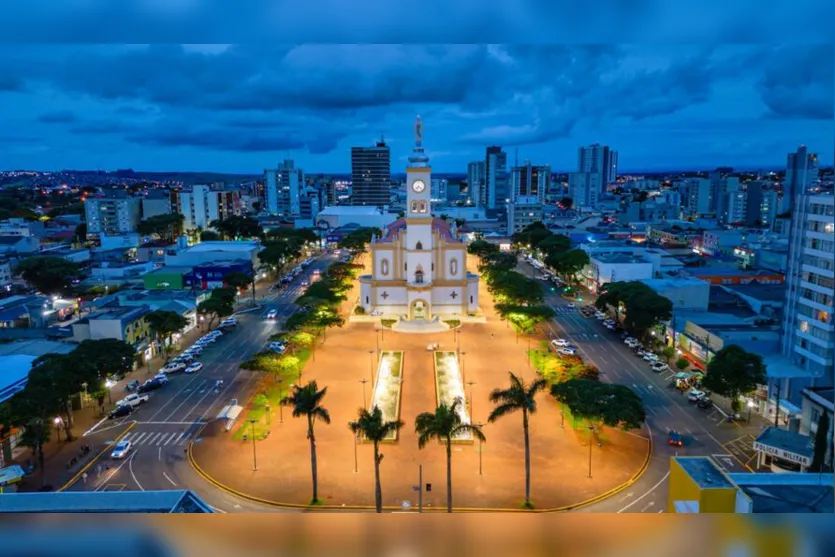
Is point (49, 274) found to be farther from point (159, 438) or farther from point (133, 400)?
point (159, 438)

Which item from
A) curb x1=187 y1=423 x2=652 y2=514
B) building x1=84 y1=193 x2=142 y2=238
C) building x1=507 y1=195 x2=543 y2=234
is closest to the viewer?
curb x1=187 y1=423 x2=652 y2=514

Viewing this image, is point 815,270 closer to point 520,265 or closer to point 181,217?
point 520,265

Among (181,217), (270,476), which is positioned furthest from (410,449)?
(181,217)

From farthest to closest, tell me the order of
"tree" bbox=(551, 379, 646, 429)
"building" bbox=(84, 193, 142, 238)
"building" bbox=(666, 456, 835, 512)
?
"building" bbox=(84, 193, 142, 238)
"tree" bbox=(551, 379, 646, 429)
"building" bbox=(666, 456, 835, 512)

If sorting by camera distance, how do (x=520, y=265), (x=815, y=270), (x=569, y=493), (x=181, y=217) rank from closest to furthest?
1. (x=569, y=493)
2. (x=815, y=270)
3. (x=520, y=265)
4. (x=181, y=217)

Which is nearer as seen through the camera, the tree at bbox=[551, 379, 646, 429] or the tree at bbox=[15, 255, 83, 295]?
the tree at bbox=[551, 379, 646, 429]

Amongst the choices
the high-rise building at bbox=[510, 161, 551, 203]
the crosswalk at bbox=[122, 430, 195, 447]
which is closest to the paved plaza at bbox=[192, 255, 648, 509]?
the crosswalk at bbox=[122, 430, 195, 447]

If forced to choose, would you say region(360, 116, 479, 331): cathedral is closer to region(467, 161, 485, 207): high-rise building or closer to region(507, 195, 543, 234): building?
region(507, 195, 543, 234): building
